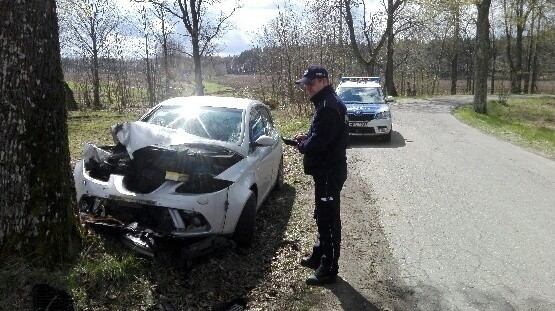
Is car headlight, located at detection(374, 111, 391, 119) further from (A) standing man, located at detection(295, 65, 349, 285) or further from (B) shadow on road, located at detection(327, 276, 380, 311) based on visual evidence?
(B) shadow on road, located at detection(327, 276, 380, 311)

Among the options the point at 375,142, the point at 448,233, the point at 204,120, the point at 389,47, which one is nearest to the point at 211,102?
the point at 204,120

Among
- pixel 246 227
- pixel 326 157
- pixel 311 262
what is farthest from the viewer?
pixel 246 227

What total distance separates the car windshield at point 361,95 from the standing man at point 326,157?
9702 mm

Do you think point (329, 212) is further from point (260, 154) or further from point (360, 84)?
point (360, 84)

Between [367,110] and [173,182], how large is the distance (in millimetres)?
9129

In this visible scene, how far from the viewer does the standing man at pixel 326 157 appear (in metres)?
4.41

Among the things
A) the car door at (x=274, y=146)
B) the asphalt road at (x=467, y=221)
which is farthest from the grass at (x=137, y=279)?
the car door at (x=274, y=146)

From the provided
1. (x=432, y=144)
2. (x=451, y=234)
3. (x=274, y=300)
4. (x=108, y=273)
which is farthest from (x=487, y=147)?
(x=108, y=273)

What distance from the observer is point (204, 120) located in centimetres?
637

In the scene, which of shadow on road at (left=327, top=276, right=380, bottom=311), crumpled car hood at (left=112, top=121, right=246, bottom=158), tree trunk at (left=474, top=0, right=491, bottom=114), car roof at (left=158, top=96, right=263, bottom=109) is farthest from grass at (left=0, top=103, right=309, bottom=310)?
tree trunk at (left=474, top=0, right=491, bottom=114)

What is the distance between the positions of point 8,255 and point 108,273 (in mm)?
815

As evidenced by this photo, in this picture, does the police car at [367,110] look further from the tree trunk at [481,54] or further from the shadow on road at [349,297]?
the shadow on road at [349,297]

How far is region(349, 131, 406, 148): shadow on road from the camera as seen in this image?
12898 mm

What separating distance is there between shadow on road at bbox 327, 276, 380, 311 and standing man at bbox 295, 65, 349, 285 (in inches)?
4.2
